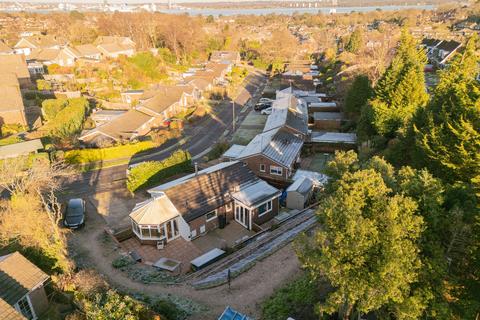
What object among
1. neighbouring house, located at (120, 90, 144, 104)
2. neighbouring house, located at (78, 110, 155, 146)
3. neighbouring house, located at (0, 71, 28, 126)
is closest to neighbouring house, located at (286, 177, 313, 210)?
neighbouring house, located at (78, 110, 155, 146)

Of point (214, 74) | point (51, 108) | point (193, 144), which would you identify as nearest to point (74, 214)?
point (193, 144)

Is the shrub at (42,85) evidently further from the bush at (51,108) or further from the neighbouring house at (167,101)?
the neighbouring house at (167,101)

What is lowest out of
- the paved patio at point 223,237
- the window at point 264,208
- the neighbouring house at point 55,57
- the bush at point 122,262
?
the paved patio at point 223,237

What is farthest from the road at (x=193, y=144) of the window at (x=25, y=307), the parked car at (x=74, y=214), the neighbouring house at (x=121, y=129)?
the window at (x=25, y=307)

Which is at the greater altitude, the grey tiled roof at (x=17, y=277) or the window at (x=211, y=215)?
the grey tiled roof at (x=17, y=277)

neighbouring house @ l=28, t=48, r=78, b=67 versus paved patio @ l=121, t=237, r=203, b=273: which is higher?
neighbouring house @ l=28, t=48, r=78, b=67

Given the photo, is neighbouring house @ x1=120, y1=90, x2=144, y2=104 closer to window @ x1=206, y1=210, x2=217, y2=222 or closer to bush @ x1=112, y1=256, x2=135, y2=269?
window @ x1=206, y1=210, x2=217, y2=222

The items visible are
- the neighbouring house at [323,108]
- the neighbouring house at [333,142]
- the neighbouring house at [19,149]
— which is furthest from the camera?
the neighbouring house at [323,108]
